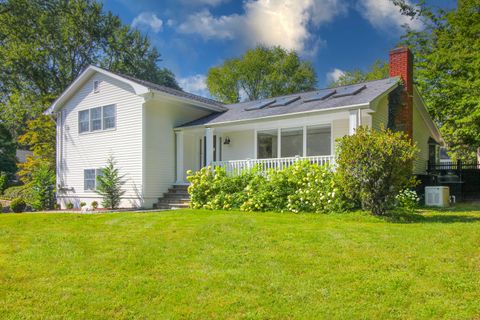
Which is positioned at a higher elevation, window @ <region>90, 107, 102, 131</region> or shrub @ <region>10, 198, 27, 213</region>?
window @ <region>90, 107, 102, 131</region>

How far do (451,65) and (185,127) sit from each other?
13224mm

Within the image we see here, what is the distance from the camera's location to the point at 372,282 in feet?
14.4

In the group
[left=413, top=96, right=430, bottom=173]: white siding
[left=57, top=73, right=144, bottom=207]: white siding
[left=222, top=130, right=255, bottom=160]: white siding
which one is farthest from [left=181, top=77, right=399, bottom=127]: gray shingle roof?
[left=413, top=96, right=430, bottom=173]: white siding

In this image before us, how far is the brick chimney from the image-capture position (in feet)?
44.9

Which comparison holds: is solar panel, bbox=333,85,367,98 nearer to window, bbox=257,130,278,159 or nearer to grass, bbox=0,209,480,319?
window, bbox=257,130,278,159

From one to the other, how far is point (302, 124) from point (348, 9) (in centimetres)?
1166

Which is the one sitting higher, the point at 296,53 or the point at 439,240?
the point at 296,53

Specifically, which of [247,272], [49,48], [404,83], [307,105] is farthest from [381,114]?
[49,48]

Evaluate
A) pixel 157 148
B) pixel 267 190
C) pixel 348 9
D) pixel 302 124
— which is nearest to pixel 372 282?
pixel 267 190

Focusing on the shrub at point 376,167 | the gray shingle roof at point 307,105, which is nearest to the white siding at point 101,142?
the gray shingle roof at point 307,105

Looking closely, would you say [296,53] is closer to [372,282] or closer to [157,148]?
[157,148]

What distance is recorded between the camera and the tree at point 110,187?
46.6ft

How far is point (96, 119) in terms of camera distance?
629 inches

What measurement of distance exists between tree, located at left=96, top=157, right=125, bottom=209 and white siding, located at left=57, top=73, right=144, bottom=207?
0.88 feet
